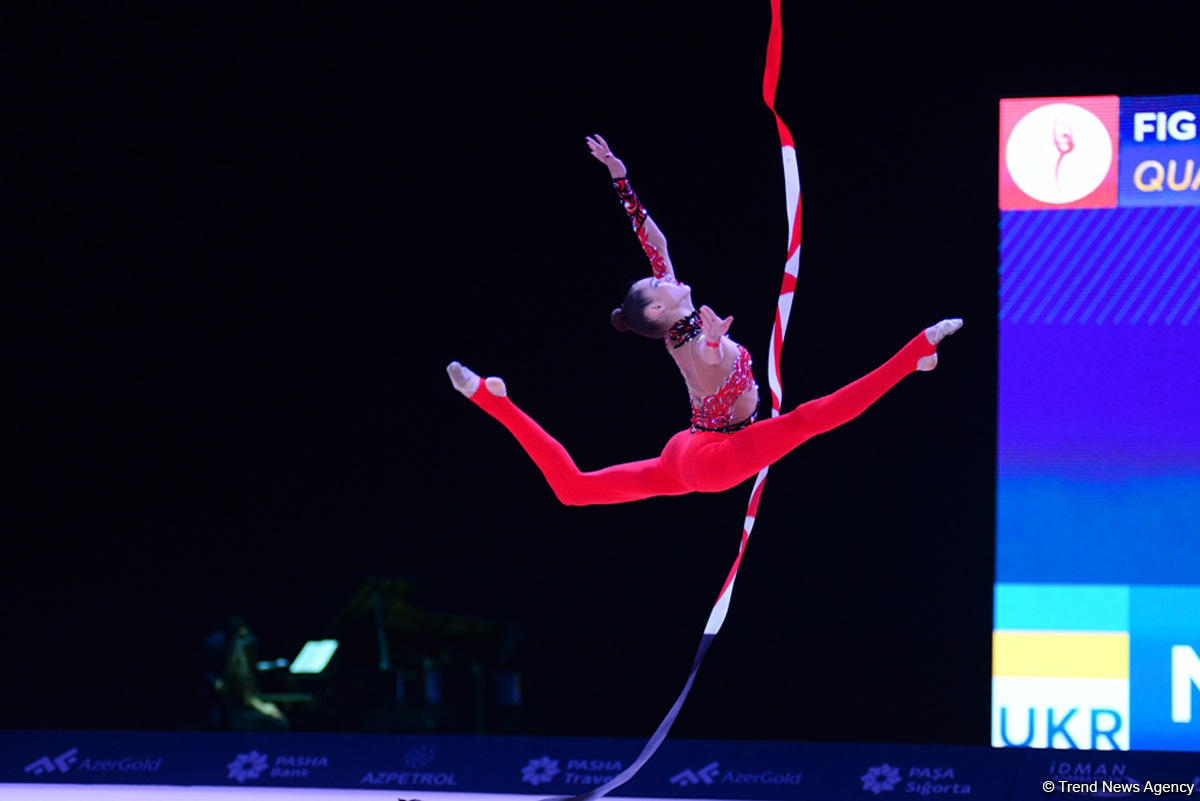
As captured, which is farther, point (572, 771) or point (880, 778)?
point (572, 771)

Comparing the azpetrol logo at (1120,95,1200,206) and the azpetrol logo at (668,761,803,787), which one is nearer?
the azpetrol logo at (1120,95,1200,206)

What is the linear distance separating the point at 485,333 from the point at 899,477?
2.12 meters

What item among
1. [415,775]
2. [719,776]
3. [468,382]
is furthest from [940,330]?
[415,775]

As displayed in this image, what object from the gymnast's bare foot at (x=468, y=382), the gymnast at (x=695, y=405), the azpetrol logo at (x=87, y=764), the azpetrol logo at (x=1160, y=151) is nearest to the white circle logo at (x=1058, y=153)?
the azpetrol logo at (x=1160, y=151)

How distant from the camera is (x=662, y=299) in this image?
405cm

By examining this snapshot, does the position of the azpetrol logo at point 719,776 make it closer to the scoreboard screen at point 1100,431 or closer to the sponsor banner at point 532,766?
the sponsor banner at point 532,766

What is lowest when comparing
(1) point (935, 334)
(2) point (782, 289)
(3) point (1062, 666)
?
(3) point (1062, 666)

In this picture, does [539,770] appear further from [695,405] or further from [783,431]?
[783,431]

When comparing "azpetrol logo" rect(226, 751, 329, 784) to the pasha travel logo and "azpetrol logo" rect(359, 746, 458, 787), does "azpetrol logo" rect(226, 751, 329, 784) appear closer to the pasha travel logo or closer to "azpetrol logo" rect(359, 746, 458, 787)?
"azpetrol logo" rect(359, 746, 458, 787)

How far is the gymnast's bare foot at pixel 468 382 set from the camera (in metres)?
3.88

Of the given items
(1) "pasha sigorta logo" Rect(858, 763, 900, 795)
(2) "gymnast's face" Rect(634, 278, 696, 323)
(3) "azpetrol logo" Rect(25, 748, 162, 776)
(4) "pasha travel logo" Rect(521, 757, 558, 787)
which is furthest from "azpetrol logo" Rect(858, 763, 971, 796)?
(3) "azpetrol logo" Rect(25, 748, 162, 776)

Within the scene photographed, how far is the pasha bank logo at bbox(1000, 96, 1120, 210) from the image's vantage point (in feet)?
19.8

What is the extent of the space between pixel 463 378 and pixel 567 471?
520 mm

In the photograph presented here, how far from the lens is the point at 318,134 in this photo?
6953 millimetres
